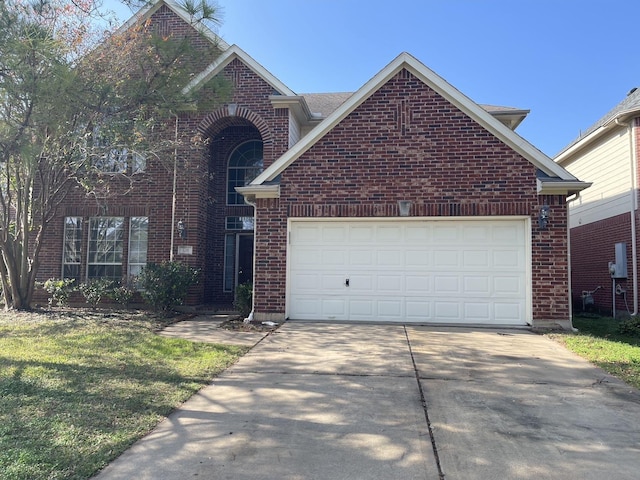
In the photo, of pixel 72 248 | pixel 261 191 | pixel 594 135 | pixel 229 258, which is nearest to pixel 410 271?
pixel 261 191

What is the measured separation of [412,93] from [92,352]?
7.91m

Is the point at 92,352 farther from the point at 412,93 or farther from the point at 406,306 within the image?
the point at 412,93

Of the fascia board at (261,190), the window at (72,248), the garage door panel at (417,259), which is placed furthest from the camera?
the window at (72,248)

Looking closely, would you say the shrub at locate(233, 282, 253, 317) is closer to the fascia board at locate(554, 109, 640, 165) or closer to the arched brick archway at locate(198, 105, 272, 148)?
the arched brick archway at locate(198, 105, 272, 148)

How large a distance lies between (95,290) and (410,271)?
7.77m

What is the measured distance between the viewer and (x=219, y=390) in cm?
517

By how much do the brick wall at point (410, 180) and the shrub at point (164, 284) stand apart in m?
2.16

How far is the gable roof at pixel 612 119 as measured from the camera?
1157 centimetres

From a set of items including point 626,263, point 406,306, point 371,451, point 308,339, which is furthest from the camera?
point 626,263

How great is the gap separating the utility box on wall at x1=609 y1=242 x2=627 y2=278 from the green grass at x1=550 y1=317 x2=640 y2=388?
1919 millimetres

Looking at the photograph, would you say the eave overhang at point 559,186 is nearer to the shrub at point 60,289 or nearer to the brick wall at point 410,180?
the brick wall at point 410,180

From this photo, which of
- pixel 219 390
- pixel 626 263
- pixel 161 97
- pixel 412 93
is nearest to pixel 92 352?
pixel 219 390

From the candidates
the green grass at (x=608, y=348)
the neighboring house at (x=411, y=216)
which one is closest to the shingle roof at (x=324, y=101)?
the neighboring house at (x=411, y=216)

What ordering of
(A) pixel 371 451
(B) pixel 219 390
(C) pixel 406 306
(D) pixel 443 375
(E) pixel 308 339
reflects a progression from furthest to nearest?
(C) pixel 406 306 < (E) pixel 308 339 < (D) pixel 443 375 < (B) pixel 219 390 < (A) pixel 371 451
